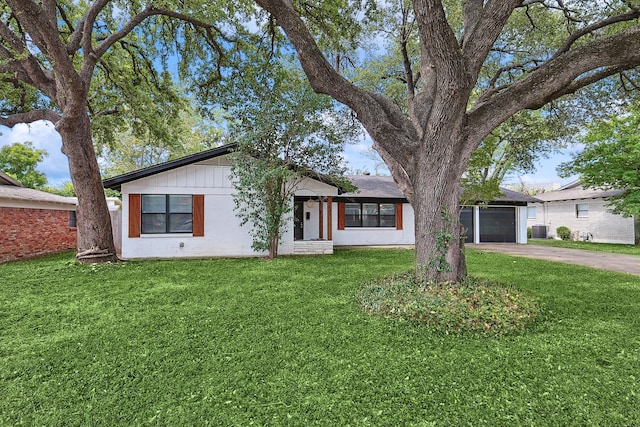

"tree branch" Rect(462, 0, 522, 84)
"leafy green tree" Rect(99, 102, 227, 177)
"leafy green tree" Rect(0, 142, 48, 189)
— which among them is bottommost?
"tree branch" Rect(462, 0, 522, 84)

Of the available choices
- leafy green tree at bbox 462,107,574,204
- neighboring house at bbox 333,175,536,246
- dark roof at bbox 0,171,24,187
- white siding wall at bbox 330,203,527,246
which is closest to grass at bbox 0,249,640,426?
leafy green tree at bbox 462,107,574,204

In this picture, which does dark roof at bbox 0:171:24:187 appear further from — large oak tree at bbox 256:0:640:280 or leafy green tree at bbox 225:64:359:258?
large oak tree at bbox 256:0:640:280

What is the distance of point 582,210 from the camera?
18.4 metres

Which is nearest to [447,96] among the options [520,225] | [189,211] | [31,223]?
[189,211]

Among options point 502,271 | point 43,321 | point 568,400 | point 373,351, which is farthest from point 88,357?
point 502,271

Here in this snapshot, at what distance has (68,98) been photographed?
8.08 m

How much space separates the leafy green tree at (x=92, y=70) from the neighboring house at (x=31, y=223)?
2539 millimetres

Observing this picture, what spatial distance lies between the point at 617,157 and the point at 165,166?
17553mm

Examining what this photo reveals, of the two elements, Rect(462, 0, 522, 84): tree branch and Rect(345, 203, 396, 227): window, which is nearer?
Rect(462, 0, 522, 84): tree branch

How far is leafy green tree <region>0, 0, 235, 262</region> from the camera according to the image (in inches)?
313

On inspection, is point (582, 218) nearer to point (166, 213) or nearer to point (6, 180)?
point (166, 213)

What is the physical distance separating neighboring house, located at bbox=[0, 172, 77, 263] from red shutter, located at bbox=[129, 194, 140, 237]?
353 centimetres

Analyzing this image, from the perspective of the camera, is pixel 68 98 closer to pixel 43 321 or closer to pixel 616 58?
pixel 43 321

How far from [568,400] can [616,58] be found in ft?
14.6
